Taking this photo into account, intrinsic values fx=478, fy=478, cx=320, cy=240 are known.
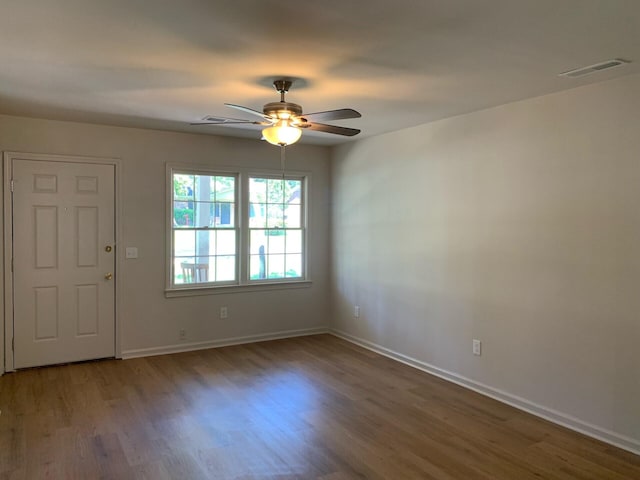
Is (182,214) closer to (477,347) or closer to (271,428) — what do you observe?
(271,428)

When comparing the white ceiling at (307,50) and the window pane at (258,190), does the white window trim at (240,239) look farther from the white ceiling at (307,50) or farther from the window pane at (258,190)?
the white ceiling at (307,50)

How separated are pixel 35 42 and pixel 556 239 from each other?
367cm

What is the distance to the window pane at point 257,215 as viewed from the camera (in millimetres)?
5883

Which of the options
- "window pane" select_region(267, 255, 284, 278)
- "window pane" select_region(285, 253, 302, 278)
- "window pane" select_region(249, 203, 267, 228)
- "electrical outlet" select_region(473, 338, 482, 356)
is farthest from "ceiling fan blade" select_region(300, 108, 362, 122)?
"window pane" select_region(285, 253, 302, 278)

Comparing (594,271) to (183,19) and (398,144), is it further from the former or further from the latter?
(183,19)

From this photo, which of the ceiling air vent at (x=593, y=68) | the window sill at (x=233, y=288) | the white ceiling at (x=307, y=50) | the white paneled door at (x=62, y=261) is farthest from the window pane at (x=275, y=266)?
the ceiling air vent at (x=593, y=68)

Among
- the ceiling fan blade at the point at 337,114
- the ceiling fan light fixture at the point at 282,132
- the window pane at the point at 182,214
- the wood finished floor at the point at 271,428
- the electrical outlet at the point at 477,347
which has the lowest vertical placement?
the wood finished floor at the point at 271,428

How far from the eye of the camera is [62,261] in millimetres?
4832

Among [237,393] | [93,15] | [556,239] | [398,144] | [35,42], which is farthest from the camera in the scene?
[398,144]

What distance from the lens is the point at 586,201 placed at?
3.42m

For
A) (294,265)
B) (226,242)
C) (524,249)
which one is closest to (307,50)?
(524,249)

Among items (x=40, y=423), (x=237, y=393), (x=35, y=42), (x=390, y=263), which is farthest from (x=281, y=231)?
(x=35, y=42)

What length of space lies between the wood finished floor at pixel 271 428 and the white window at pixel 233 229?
1175mm

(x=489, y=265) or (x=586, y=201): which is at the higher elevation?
(x=586, y=201)
